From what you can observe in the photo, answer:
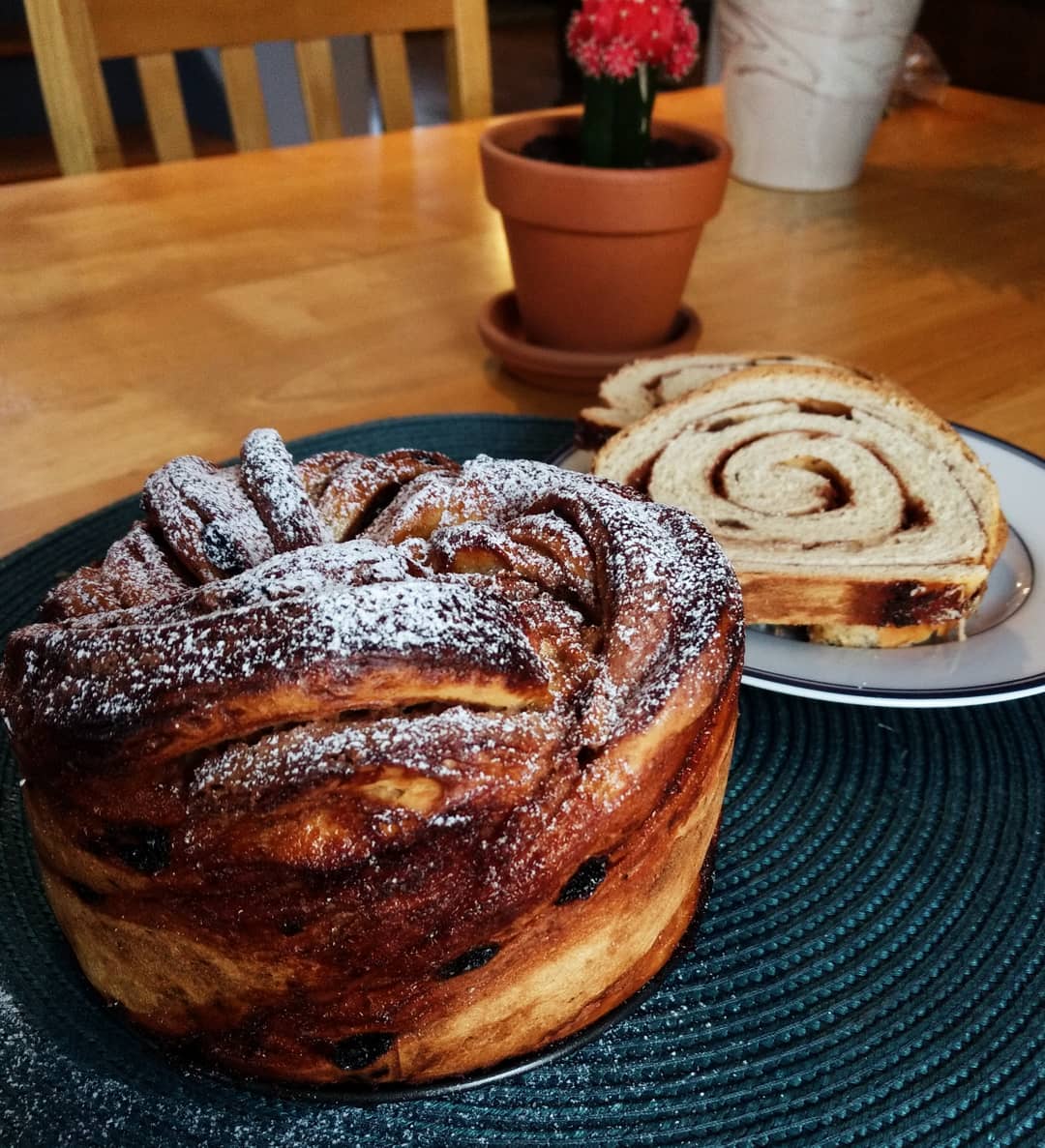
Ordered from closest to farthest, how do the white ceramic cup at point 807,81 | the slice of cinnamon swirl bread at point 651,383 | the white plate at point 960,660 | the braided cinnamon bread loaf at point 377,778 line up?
the braided cinnamon bread loaf at point 377,778
the white plate at point 960,660
the slice of cinnamon swirl bread at point 651,383
the white ceramic cup at point 807,81

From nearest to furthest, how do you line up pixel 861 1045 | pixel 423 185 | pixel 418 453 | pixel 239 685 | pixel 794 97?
pixel 239 685
pixel 861 1045
pixel 418 453
pixel 794 97
pixel 423 185

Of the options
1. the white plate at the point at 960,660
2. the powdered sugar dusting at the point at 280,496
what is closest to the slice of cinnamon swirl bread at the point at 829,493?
the white plate at the point at 960,660

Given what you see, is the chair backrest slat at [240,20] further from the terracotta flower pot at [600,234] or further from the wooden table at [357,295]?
the terracotta flower pot at [600,234]

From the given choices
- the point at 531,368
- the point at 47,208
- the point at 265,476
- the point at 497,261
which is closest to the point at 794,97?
the point at 497,261

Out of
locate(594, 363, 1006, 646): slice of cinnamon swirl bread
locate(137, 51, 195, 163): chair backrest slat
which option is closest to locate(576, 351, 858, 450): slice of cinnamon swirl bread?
locate(594, 363, 1006, 646): slice of cinnamon swirl bread

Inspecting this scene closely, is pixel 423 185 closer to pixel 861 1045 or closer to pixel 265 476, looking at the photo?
pixel 265 476

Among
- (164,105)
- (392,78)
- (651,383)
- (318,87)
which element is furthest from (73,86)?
(651,383)
